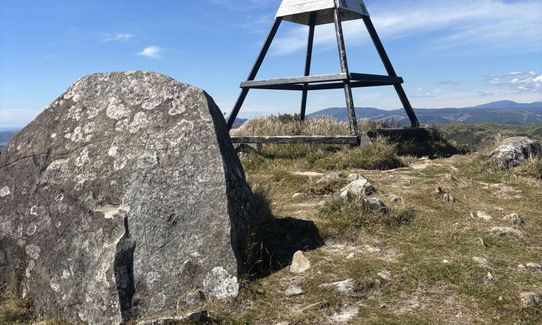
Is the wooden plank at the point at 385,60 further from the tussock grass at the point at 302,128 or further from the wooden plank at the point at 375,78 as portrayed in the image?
the tussock grass at the point at 302,128

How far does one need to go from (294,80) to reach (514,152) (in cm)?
578

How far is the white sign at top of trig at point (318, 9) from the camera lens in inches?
497

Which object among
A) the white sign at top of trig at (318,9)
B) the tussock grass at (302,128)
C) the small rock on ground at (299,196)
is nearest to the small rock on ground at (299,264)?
the small rock on ground at (299,196)

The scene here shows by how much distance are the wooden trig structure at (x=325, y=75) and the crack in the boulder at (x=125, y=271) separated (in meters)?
7.27

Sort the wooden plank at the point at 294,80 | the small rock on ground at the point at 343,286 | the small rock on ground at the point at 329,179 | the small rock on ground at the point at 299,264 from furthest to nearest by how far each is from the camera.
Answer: the wooden plank at the point at 294,80
the small rock on ground at the point at 329,179
the small rock on ground at the point at 299,264
the small rock on ground at the point at 343,286

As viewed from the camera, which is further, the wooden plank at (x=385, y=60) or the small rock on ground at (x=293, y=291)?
the wooden plank at (x=385, y=60)

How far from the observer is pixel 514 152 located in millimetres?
10539

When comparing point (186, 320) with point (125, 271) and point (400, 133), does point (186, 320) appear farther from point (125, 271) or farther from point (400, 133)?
point (400, 133)

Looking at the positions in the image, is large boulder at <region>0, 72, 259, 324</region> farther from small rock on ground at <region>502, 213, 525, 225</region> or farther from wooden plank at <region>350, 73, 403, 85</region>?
wooden plank at <region>350, 73, 403, 85</region>

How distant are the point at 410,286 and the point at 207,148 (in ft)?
8.87

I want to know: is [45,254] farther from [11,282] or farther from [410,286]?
[410,286]

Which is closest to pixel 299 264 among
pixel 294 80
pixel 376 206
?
pixel 376 206

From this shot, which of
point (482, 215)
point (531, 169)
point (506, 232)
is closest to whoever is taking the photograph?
point (506, 232)

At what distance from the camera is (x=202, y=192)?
5.12 meters
